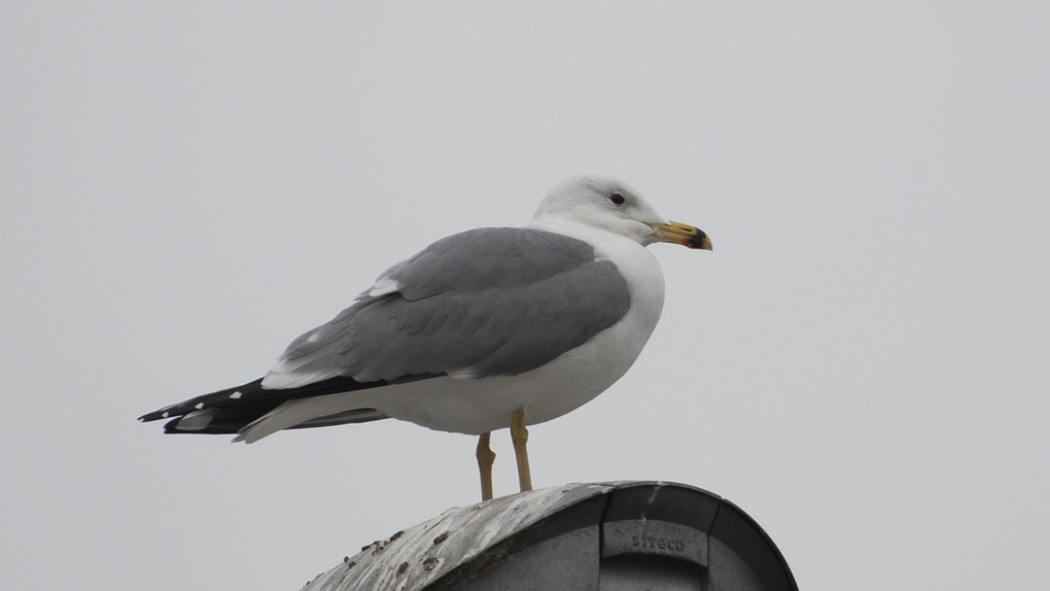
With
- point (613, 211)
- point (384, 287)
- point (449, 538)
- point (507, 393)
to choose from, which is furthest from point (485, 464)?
point (449, 538)

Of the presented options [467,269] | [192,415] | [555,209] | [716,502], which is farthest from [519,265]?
[716,502]

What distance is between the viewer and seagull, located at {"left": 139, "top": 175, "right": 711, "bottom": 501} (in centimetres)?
459

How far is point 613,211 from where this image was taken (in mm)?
5586

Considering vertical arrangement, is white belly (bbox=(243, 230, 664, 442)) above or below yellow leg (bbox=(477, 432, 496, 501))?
above

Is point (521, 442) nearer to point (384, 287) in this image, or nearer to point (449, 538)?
point (384, 287)

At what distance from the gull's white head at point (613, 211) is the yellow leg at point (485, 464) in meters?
1.02

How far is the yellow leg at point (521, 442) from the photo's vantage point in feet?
15.8

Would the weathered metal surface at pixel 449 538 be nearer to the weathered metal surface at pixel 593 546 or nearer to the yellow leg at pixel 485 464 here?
the weathered metal surface at pixel 593 546

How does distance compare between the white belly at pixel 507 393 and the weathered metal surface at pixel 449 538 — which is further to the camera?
the white belly at pixel 507 393

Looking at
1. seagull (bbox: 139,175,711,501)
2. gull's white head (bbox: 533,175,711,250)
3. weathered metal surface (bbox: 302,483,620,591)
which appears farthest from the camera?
gull's white head (bbox: 533,175,711,250)

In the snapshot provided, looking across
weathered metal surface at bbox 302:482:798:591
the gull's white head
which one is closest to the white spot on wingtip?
the gull's white head

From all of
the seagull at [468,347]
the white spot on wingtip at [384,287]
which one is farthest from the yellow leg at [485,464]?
the white spot on wingtip at [384,287]

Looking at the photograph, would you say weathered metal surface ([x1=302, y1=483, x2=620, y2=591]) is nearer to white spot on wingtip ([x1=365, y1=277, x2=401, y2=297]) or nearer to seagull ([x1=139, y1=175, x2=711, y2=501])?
seagull ([x1=139, y1=175, x2=711, y2=501])

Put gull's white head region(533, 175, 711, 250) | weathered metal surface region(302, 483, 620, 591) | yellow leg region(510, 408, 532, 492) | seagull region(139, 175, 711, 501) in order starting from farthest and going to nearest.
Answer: gull's white head region(533, 175, 711, 250) < yellow leg region(510, 408, 532, 492) < seagull region(139, 175, 711, 501) < weathered metal surface region(302, 483, 620, 591)
